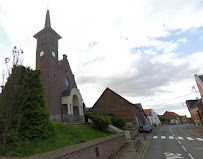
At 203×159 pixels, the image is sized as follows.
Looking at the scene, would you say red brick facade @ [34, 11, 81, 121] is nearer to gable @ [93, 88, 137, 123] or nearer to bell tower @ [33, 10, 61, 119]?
bell tower @ [33, 10, 61, 119]

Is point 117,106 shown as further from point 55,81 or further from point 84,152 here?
point 84,152

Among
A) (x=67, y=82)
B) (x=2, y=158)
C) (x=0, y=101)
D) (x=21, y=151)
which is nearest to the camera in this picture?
(x=2, y=158)

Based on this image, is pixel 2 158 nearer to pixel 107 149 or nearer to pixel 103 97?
pixel 107 149

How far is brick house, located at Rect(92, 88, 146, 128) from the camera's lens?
92.5 feet

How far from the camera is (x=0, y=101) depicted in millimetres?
6781

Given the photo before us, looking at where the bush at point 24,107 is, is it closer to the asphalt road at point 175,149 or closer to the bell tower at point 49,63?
the asphalt road at point 175,149

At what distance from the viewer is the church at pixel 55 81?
19.5 meters

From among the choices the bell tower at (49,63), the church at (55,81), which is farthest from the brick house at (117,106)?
the bell tower at (49,63)

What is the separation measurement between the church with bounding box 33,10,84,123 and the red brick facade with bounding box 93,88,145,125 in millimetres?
9048

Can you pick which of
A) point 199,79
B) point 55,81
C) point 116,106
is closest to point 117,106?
point 116,106

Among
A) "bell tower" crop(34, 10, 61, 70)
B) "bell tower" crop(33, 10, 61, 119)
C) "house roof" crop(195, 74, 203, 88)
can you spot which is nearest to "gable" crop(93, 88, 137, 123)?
"bell tower" crop(33, 10, 61, 119)

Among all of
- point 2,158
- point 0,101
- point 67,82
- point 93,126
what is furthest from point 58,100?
point 2,158

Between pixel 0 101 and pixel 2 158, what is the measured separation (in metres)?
2.77

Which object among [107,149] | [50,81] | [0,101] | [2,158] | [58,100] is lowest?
[107,149]
